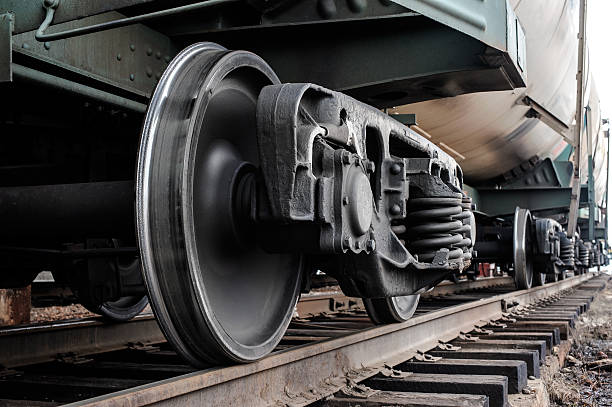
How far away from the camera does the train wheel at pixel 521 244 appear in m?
7.34

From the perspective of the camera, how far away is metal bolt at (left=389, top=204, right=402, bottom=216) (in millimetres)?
3012

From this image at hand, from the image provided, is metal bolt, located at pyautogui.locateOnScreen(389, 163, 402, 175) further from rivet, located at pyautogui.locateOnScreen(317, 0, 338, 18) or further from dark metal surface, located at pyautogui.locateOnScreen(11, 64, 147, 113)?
dark metal surface, located at pyautogui.locateOnScreen(11, 64, 147, 113)

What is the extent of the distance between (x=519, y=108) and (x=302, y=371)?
476cm

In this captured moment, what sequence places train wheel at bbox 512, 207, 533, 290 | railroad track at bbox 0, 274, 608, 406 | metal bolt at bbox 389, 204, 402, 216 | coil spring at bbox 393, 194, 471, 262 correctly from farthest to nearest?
train wheel at bbox 512, 207, 533, 290, coil spring at bbox 393, 194, 471, 262, metal bolt at bbox 389, 204, 402, 216, railroad track at bbox 0, 274, 608, 406

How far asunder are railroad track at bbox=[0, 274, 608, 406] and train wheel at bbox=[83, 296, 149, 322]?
0.09 meters

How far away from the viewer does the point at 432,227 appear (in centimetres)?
322

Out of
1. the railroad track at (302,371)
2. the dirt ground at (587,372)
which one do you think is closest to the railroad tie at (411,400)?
the railroad track at (302,371)

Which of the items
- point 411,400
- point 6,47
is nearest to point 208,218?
point 6,47

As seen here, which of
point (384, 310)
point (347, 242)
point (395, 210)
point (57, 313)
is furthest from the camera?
point (57, 313)

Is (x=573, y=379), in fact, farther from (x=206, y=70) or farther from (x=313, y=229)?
(x=206, y=70)

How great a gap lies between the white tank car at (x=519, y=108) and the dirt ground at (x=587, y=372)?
6.28 feet

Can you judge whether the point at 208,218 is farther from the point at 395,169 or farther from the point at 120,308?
the point at 120,308

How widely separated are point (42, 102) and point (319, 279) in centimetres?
524

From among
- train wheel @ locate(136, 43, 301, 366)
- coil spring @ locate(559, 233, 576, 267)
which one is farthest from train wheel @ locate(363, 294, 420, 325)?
coil spring @ locate(559, 233, 576, 267)
